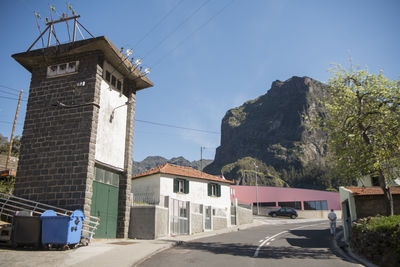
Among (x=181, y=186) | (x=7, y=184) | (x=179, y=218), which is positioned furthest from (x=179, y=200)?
(x=7, y=184)

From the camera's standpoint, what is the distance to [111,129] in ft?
53.4

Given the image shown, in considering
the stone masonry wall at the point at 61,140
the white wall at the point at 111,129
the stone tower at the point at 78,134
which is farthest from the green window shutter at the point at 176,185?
the stone masonry wall at the point at 61,140

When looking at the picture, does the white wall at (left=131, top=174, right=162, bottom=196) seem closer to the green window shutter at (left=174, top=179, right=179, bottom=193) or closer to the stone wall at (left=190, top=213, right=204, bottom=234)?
the green window shutter at (left=174, top=179, right=179, bottom=193)

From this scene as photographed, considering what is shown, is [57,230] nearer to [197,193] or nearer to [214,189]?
[197,193]

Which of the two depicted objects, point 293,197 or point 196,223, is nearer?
point 196,223

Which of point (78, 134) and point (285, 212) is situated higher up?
point (78, 134)

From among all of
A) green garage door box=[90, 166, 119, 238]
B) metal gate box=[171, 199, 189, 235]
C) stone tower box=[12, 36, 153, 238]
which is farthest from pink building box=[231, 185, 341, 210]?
stone tower box=[12, 36, 153, 238]

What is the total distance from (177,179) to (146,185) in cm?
270

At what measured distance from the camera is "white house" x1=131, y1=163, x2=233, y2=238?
692 inches

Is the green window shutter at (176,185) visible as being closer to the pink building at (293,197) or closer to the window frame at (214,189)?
the window frame at (214,189)

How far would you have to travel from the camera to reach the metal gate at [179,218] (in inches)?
758

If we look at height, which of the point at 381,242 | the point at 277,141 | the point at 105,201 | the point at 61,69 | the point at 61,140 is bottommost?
the point at 381,242

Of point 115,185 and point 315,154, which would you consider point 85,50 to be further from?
point 315,154

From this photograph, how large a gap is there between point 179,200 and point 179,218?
3.70ft
